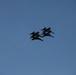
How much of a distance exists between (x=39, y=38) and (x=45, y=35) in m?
1.91

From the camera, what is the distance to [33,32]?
4136 inches

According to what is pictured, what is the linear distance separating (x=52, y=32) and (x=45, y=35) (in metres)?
2.06

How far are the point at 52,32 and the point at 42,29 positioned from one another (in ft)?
8.04

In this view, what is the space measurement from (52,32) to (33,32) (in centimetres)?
446

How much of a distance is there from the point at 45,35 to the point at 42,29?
1938 millimetres

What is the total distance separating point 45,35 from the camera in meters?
106

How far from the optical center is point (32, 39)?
4144 inches

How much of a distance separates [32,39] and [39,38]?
2.51 m

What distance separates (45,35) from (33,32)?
3087mm

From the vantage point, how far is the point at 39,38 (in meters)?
107

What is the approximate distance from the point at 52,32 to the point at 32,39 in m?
4.98

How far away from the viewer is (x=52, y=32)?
344 feet
